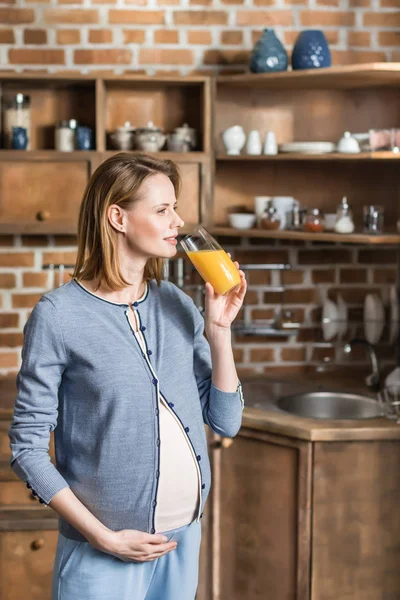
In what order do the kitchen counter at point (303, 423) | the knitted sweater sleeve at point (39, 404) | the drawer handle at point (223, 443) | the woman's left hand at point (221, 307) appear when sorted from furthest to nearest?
the drawer handle at point (223, 443)
the kitchen counter at point (303, 423)
the woman's left hand at point (221, 307)
the knitted sweater sleeve at point (39, 404)

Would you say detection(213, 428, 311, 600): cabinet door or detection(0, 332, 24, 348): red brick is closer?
detection(213, 428, 311, 600): cabinet door

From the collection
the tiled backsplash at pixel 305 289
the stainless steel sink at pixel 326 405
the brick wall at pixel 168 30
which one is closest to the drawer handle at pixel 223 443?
the stainless steel sink at pixel 326 405

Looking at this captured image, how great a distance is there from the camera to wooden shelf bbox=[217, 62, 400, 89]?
259cm

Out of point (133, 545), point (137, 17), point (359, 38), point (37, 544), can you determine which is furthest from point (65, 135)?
point (133, 545)

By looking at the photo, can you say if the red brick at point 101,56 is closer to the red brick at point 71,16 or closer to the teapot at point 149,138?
the red brick at point 71,16

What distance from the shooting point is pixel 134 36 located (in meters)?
2.93

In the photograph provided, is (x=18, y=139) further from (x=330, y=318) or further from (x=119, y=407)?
(x=119, y=407)

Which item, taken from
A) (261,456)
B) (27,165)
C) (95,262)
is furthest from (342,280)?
(95,262)

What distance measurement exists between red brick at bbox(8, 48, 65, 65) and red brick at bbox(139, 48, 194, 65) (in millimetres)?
277

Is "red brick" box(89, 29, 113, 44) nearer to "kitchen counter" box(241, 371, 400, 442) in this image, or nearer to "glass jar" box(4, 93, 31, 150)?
"glass jar" box(4, 93, 31, 150)

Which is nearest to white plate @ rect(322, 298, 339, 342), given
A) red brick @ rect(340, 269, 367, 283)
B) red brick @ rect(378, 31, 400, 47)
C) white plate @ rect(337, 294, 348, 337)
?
white plate @ rect(337, 294, 348, 337)

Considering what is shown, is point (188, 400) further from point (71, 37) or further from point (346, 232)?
point (71, 37)

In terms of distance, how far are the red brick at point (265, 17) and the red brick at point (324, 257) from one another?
79cm

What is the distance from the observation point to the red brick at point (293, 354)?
310cm
